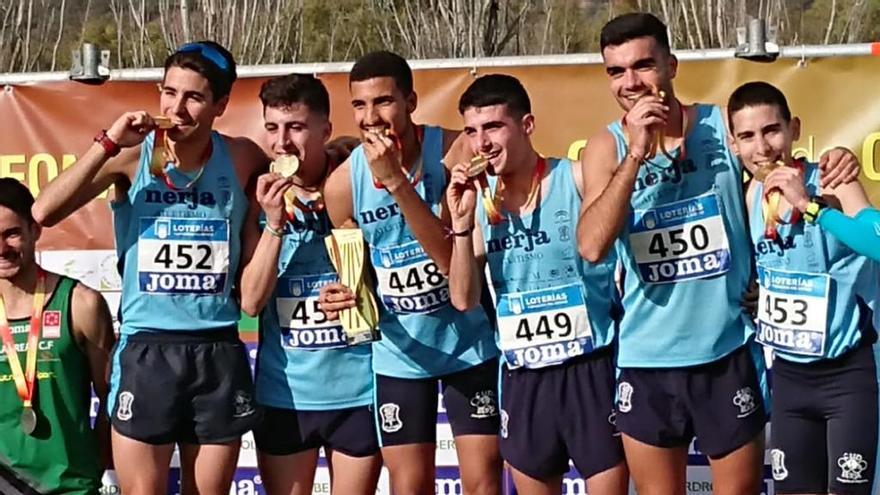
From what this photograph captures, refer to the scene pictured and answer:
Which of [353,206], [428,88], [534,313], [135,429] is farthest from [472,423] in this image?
[428,88]

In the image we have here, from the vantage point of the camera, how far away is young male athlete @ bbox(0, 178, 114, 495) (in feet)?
17.0

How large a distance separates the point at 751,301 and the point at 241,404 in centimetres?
202

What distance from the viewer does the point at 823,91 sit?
258 inches

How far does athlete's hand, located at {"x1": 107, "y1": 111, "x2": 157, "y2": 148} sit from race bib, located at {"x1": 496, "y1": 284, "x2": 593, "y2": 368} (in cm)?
152

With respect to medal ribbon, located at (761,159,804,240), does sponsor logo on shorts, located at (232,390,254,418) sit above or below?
below

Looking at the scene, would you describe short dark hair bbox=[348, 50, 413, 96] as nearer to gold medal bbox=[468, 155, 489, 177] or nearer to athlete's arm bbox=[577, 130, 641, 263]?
gold medal bbox=[468, 155, 489, 177]

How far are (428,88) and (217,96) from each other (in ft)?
5.88

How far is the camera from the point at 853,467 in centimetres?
489

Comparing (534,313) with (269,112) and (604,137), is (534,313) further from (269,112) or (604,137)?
(269,112)

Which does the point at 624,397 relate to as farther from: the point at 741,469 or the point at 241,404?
the point at 241,404

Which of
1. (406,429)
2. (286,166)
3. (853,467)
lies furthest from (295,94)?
(853,467)

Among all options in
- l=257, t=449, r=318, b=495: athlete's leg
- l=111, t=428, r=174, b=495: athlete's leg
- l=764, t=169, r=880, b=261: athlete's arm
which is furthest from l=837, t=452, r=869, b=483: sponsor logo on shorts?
l=111, t=428, r=174, b=495: athlete's leg

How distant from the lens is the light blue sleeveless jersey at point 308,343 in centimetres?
541

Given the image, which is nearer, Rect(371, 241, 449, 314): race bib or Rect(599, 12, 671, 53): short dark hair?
Rect(599, 12, 671, 53): short dark hair
